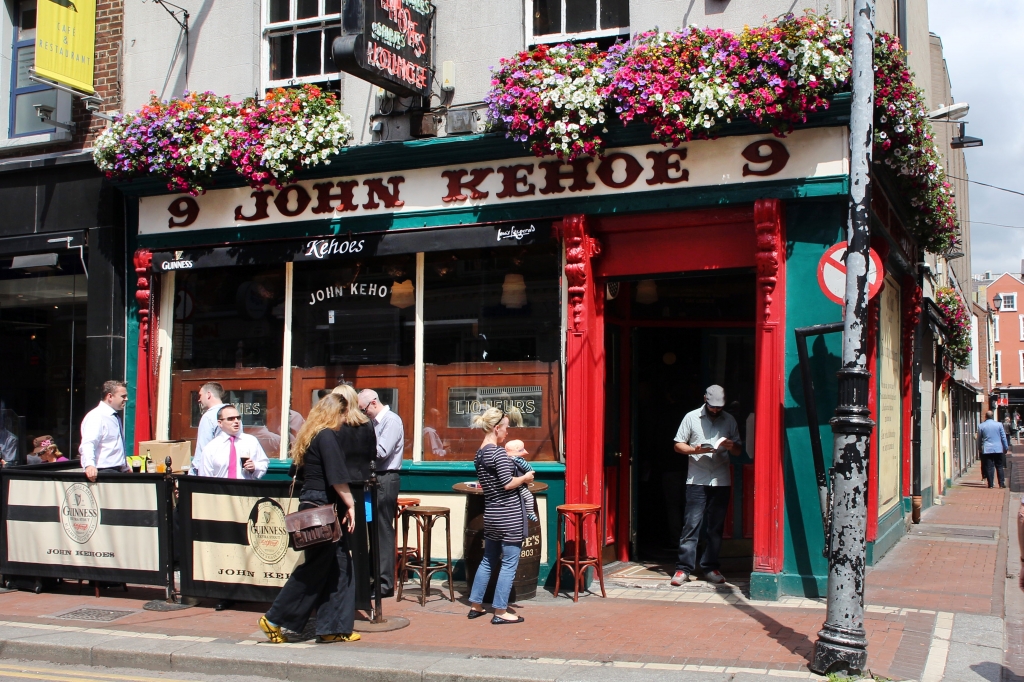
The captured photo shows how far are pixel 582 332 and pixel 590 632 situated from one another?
2.94 meters

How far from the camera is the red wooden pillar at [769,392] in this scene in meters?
8.40

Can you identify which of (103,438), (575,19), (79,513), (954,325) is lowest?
(79,513)

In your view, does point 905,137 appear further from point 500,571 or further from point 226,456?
point 226,456

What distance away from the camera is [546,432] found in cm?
949

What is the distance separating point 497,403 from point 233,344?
337 cm

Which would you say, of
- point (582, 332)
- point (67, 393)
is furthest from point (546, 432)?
point (67, 393)

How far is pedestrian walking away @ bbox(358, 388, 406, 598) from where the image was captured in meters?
8.79

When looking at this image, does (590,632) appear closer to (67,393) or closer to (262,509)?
(262,509)

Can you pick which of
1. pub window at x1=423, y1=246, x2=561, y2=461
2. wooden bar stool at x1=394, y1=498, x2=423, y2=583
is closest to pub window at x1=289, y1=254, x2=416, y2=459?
pub window at x1=423, y1=246, x2=561, y2=461

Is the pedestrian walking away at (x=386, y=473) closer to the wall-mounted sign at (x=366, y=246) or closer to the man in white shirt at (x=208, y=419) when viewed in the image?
the man in white shirt at (x=208, y=419)

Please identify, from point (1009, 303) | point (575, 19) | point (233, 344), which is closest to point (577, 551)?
point (233, 344)

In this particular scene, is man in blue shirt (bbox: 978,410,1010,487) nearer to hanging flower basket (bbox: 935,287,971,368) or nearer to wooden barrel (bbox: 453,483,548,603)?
hanging flower basket (bbox: 935,287,971,368)

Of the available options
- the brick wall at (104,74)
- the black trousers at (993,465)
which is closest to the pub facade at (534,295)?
the brick wall at (104,74)

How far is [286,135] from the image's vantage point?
991 centimetres
